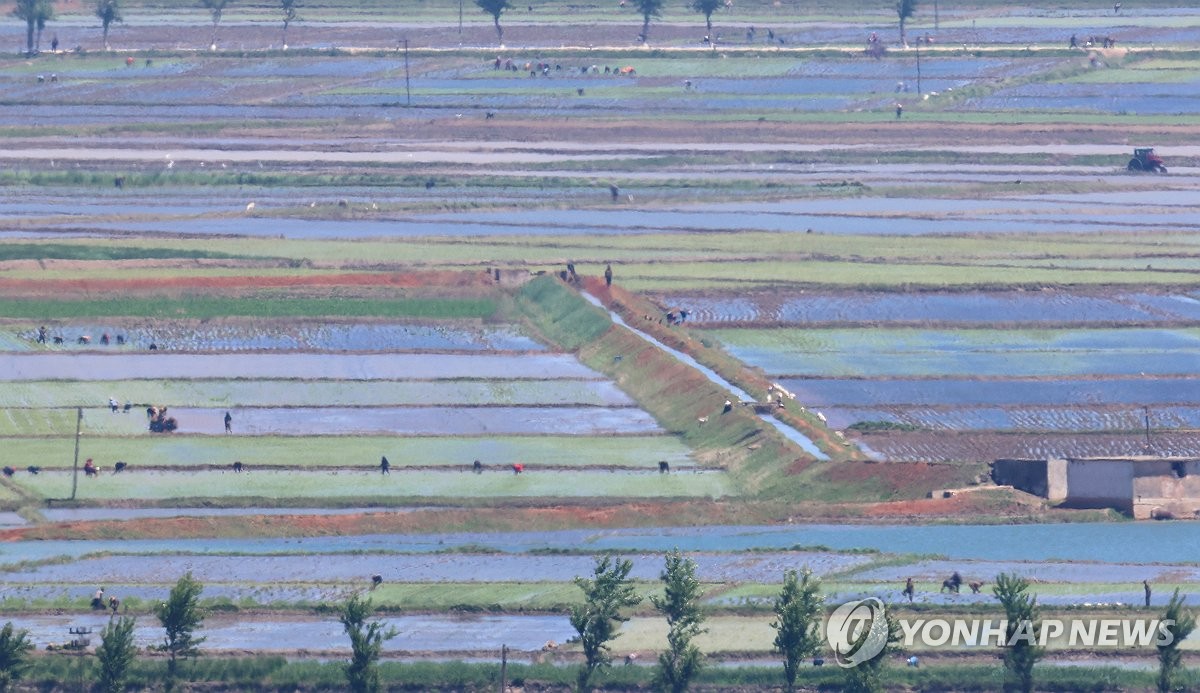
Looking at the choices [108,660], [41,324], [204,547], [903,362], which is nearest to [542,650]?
[108,660]

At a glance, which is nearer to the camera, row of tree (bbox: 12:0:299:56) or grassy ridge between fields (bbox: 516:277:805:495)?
grassy ridge between fields (bbox: 516:277:805:495)

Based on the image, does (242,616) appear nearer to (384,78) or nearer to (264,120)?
(264,120)

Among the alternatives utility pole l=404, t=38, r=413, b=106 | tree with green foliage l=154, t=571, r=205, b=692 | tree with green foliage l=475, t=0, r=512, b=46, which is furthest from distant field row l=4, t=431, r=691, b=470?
tree with green foliage l=475, t=0, r=512, b=46

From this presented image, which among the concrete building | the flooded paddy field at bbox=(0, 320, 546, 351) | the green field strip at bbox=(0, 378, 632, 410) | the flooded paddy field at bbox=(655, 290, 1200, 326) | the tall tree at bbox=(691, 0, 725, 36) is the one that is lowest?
the concrete building

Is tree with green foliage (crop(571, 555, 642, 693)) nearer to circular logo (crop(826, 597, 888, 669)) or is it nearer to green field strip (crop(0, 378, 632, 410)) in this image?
circular logo (crop(826, 597, 888, 669))

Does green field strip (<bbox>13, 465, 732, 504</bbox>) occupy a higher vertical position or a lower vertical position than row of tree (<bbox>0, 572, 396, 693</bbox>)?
higher

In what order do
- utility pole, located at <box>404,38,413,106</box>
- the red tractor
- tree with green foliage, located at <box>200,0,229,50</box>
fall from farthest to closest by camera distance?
tree with green foliage, located at <box>200,0,229,50</box> → utility pole, located at <box>404,38,413,106</box> → the red tractor
